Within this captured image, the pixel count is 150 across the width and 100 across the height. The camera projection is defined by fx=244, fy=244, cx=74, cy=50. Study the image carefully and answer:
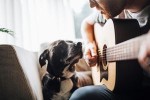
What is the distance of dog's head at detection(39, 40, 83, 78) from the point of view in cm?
163

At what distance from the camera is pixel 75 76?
1713 mm

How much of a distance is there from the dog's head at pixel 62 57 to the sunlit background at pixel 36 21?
73cm

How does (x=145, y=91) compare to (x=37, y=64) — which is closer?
(x=145, y=91)

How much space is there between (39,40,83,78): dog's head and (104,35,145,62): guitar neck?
1.49ft

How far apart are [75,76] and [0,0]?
1110 mm

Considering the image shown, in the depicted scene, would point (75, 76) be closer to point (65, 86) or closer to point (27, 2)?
point (65, 86)

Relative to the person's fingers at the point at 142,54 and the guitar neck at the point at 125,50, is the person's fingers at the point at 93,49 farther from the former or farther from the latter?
the person's fingers at the point at 142,54

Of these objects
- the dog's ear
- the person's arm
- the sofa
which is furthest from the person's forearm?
the sofa

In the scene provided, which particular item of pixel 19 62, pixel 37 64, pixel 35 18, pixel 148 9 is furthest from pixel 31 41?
pixel 148 9

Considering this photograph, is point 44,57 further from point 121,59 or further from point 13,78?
point 121,59

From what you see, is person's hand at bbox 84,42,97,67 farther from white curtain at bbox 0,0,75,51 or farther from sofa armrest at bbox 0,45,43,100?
white curtain at bbox 0,0,75,51

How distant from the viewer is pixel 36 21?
7.95ft

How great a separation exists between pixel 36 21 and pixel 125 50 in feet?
5.29

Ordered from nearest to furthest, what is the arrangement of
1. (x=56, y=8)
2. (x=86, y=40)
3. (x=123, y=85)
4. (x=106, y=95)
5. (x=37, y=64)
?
1. (x=123, y=85)
2. (x=106, y=95)
3. (x=86, y=40)
4. (x=37, y=64)
5. (x=56, y=8)
